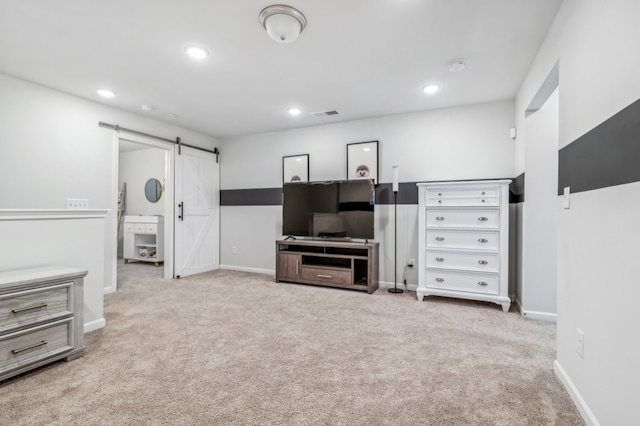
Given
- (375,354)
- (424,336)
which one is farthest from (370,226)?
(375,354)

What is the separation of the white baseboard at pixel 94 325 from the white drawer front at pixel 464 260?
3.32m

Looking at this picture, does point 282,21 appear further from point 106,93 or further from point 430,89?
point 106,93

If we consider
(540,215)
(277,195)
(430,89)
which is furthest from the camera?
(277,195)

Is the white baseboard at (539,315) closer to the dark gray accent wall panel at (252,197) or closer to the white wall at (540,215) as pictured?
the white wall at (540,215)

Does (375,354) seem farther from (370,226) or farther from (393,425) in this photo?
(370,226)

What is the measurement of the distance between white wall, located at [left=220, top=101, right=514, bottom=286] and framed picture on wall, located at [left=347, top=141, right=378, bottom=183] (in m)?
0.08

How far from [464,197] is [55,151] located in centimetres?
462

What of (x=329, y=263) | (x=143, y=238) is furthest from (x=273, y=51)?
(x=143, y=238)

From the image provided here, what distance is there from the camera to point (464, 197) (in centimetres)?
338

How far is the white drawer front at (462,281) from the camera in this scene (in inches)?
128

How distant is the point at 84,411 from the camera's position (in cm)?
156

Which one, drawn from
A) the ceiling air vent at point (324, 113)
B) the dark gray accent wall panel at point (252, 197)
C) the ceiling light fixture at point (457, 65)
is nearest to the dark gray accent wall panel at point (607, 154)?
the ceiling light fixture at point (457, 65)

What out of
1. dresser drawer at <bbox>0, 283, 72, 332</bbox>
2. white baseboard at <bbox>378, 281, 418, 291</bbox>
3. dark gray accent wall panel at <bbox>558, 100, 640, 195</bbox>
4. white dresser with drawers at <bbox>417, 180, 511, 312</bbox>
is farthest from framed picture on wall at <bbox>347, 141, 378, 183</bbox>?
dresser drawer at <bbox>0, 283, 72, 332</bbox>

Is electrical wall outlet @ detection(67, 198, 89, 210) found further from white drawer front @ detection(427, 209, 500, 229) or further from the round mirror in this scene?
white drawer front @ detection(427, 209, 500, 229)
